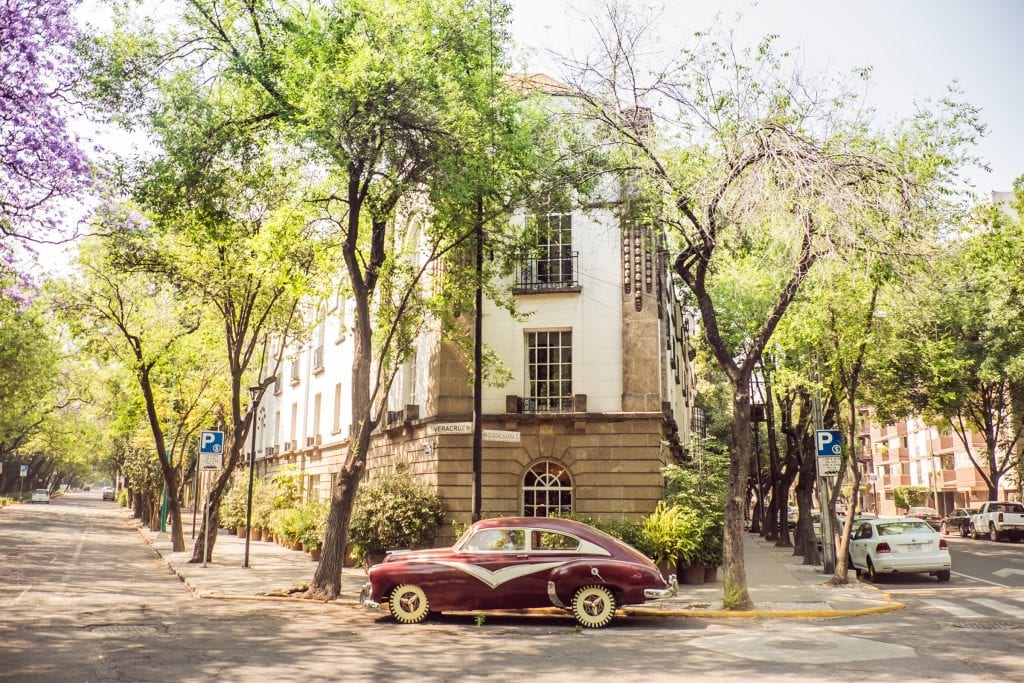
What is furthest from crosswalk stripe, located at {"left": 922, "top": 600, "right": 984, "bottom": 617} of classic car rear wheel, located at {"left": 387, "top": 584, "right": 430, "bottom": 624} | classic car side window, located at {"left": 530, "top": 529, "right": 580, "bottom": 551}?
classic car rear wheel, located at {"left": 387, "top": 584, "right": 430, "bottom": 624}

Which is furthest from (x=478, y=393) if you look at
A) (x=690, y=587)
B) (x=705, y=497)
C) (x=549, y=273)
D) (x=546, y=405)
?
(x=705, y=497)

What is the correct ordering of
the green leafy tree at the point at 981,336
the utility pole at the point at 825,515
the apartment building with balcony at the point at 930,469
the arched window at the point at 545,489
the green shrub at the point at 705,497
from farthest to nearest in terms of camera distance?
the apartment building with balcony at the point at 930,469 → the green leafy tree at the point at 981,336 → the arched window at the point at 545,489 → the utility pole at the point at 825,515 → the green shrub at the point at 705,497

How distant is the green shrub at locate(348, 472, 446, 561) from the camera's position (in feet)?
65.1

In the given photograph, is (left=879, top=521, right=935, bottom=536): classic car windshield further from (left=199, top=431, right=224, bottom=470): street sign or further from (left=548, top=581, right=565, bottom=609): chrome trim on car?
(left=199, top=431, right=224, bottom=470): street sign

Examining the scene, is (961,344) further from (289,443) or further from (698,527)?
(289,443)

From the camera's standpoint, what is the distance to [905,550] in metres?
19.6

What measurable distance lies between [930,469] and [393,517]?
70544 mm

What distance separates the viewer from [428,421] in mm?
21297

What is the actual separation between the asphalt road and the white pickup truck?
25.3 metres

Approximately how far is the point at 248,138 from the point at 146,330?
1353 centimetres

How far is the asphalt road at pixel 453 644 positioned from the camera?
869 cm

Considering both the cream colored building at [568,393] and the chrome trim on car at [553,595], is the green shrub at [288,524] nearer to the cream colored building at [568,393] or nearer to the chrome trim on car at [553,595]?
the cream colored building at [568,393]

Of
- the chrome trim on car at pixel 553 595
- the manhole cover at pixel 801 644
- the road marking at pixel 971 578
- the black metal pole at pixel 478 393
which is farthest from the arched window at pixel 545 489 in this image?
the manhole cover at pixel 801 644

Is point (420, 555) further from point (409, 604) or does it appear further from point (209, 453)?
point (209, 453)
